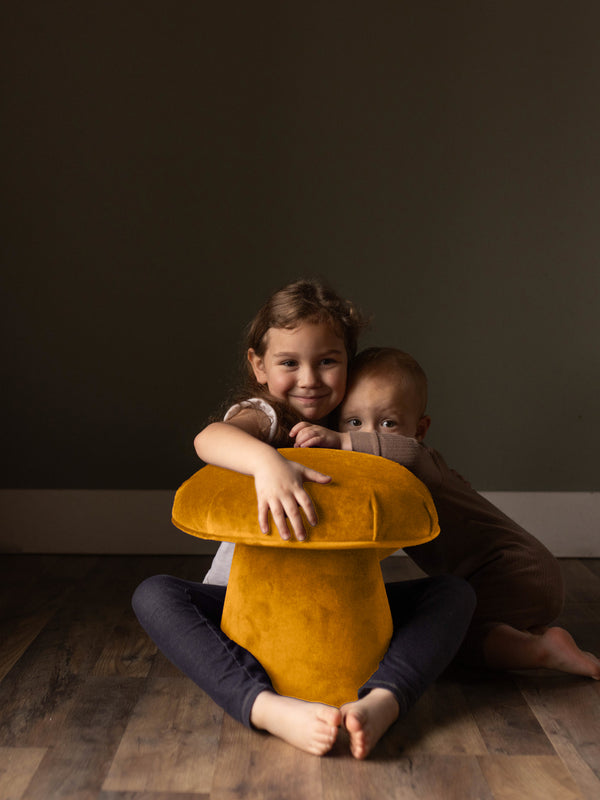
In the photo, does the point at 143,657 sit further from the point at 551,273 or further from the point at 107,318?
the point at 551,273

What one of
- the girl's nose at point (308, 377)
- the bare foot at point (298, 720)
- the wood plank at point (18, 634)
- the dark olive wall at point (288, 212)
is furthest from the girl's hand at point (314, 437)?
the dark olive wall at point (288, 212)

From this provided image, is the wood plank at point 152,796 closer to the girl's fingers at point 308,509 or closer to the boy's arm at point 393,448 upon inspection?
the girl's fingers at point 308,509

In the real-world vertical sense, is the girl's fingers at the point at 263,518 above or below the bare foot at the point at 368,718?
above

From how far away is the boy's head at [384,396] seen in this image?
1.33 m

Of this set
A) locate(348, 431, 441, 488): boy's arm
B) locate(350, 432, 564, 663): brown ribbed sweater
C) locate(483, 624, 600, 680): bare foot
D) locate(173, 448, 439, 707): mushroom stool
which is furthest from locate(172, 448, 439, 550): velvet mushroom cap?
A: locate(483, 624, 600, 680): bare foot

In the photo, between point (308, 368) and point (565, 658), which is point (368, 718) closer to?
point (565, 658)

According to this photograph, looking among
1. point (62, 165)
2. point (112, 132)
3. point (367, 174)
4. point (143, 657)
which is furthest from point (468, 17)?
point (143, 657)

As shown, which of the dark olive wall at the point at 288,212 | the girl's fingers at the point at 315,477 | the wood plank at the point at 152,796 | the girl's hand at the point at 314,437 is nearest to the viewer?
the wood plank at the point at 152,796

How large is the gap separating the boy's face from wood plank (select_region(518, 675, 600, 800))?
48 centimetres

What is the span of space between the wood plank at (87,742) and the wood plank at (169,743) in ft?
0.06

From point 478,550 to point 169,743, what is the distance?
2.06ft

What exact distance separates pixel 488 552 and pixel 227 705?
0.55 m

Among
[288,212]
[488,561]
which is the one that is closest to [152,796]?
[488,561]

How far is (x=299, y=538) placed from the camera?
0.97 m
